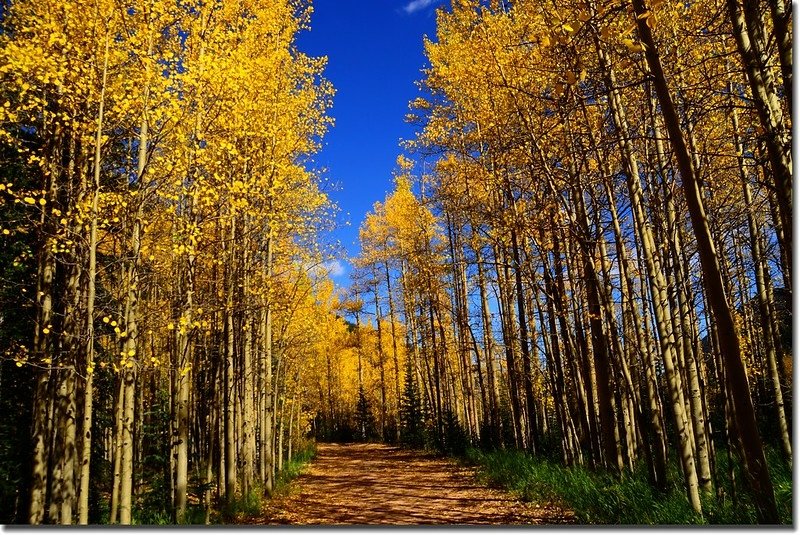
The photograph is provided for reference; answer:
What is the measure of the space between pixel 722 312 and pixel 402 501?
6246 millimetres

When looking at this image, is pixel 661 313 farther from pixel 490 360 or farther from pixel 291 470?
pixel 291 470

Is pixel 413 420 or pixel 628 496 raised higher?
pixel 628 496

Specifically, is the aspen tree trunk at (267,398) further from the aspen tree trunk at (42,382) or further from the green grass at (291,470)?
the aspen tree trunk at (42,382)

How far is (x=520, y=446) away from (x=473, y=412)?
4622 millimetres

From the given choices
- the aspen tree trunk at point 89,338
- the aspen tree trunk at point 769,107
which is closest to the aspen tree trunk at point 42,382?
the aspen tree trunk at point 89,338

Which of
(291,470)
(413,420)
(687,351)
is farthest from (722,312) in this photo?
(413,420)

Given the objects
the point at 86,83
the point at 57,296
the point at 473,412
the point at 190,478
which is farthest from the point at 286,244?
the point at 473,412

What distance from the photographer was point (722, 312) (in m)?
2.63

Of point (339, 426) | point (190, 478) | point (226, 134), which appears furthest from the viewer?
point (339, 426)

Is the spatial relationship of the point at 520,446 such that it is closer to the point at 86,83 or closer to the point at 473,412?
the point at 473,412

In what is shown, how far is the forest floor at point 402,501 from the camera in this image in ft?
20.4

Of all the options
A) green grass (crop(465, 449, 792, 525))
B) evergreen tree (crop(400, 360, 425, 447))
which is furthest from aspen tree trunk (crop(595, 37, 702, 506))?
evergreen tree (crop(400, 360, 425, 447))

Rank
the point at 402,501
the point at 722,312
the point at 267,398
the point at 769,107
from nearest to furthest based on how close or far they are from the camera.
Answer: the point at 769,107, the point at 722,312, the point at 402,501, the point at 267,398

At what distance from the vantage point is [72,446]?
4.61 meters
